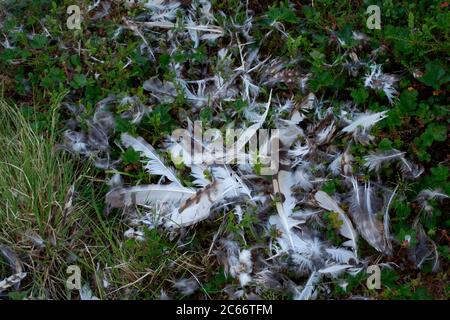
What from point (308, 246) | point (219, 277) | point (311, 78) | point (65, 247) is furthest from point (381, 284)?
point (65, 247)

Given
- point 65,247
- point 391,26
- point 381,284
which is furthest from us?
point 391,26

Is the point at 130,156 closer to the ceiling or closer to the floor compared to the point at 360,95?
closer to the floor

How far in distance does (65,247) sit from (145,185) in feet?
1.63

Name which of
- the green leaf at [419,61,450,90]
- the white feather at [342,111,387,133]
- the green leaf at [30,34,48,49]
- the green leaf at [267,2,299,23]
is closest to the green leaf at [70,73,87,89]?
the green leaf at [30,34,48,49]

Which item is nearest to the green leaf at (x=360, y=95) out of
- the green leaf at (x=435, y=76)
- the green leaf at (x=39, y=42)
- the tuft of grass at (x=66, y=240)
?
the green leaf at (x=435, y=76)

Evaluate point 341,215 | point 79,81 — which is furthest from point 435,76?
point 79,81

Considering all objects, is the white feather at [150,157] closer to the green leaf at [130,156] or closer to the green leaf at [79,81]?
the green leaf at [130,156]

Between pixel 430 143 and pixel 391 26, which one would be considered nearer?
pixel 430 143

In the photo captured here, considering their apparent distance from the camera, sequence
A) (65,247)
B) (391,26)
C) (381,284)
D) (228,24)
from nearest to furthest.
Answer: (381,284)
(65,247)
(391,26)
(228,24)

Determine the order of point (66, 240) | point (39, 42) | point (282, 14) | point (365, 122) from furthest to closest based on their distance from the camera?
point (39, 42), point (282, 14), point (365, 122), point (66, 240)

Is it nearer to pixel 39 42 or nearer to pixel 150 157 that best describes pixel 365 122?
pixel 150 157

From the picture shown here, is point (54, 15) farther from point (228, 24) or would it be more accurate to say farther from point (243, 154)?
point (243, 154)

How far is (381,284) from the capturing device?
3.11 meters

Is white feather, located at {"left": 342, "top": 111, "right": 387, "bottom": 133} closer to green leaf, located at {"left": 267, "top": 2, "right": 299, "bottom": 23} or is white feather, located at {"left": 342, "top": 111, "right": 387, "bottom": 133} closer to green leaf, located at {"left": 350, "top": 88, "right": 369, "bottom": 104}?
green leaf, located at {"left": 350, "top": 88, "right": 369, "bottom": 104}
